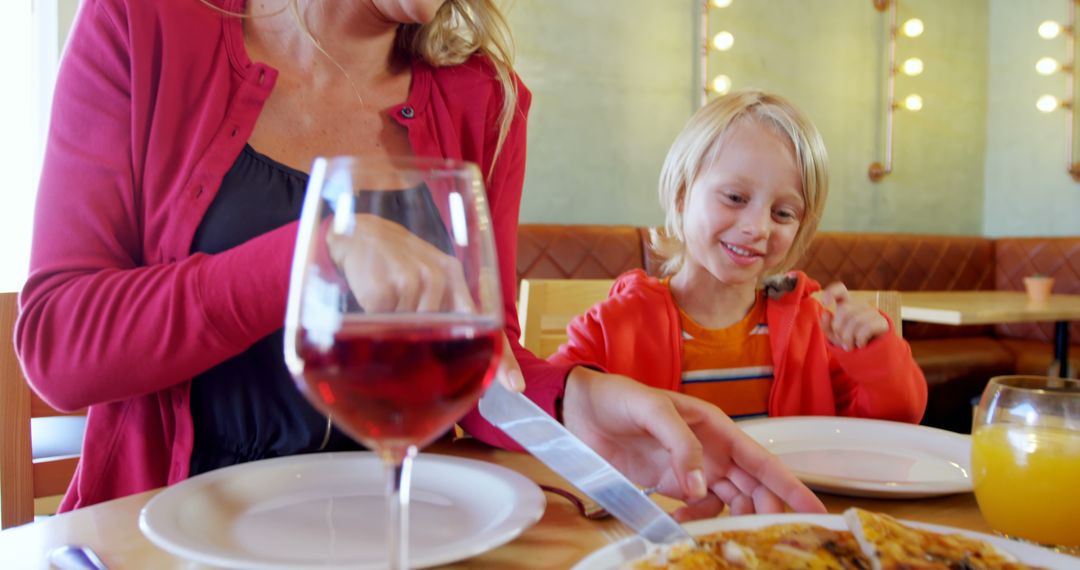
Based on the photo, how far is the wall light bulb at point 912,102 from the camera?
5.04 meters

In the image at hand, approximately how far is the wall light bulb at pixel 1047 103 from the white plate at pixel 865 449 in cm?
493

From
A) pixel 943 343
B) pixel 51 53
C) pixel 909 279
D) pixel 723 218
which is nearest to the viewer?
pixel 723 218

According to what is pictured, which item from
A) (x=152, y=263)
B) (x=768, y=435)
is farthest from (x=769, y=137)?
(x=152, y=263)

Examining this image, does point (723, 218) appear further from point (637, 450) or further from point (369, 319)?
point (369, 319)

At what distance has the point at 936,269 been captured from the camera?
4.89m

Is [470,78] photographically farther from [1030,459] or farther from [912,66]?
[912,66]

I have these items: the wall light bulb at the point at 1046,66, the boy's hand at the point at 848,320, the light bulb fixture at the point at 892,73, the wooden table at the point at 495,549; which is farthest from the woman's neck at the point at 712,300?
the wall light bulb at the point at 1046,66

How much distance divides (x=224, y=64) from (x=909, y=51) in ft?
16.6

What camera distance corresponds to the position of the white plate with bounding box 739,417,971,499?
855 mm

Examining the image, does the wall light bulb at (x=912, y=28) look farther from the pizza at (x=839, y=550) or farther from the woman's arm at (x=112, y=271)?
the pizza at (x=839, y=550)

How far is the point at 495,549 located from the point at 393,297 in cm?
26

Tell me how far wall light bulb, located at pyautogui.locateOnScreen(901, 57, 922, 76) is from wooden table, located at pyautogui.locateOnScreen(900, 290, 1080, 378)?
5.70ft

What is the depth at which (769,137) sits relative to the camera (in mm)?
1617

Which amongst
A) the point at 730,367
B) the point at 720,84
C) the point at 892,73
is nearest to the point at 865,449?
the point at 730,367
